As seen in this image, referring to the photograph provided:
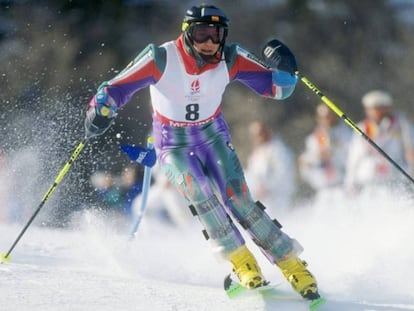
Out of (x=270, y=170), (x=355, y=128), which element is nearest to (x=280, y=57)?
(x=355, y=128)

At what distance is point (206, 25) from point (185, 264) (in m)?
1.86

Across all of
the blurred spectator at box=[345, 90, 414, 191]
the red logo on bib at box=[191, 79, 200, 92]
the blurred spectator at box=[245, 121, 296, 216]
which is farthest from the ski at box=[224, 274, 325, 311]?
the blurred spectator at box=[245, 121, 296, 216]

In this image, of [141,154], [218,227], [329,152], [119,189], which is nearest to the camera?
[218,227]

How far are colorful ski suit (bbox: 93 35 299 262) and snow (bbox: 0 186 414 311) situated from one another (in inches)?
10.9

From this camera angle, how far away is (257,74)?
434 cm

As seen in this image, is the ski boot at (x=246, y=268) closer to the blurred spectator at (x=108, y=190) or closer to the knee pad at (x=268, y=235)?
the knee pad at (x=268, y=235)

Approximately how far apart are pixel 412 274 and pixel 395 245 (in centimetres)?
80

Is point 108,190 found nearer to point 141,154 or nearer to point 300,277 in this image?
point 141,154

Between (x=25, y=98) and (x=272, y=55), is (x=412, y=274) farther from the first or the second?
(x=25, y=98)

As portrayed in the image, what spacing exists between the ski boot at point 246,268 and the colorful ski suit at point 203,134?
1.6 inches

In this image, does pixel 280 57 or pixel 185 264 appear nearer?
pixel 280 57

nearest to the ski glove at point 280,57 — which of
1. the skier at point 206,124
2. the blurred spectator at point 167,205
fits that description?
the skier at point 206,124

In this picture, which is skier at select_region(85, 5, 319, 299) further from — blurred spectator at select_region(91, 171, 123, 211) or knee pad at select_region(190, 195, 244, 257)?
blurred spectator at select_region(91, 171, 123, 211)

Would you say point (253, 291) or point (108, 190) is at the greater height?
point (108, 190)
